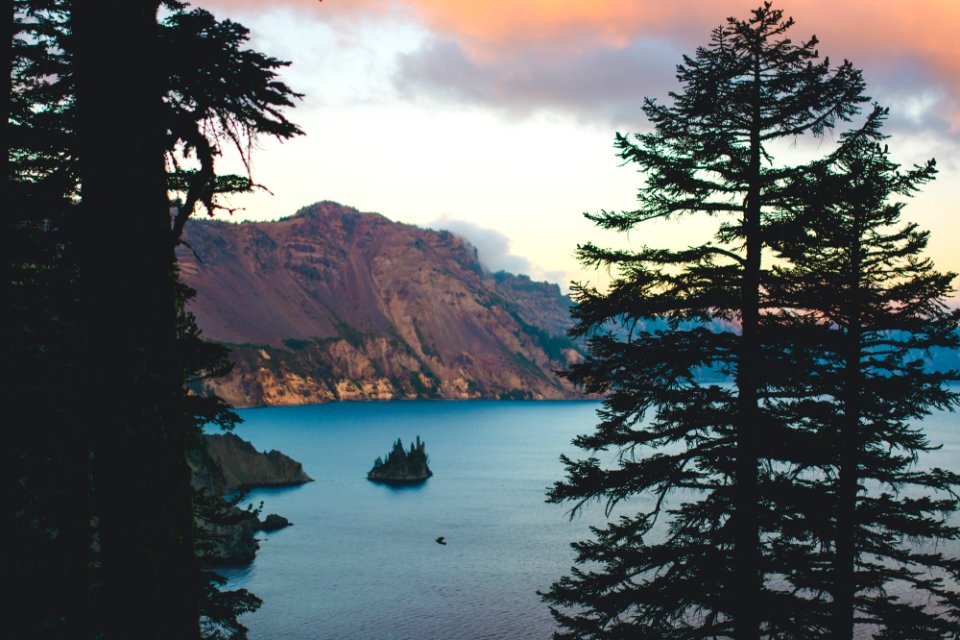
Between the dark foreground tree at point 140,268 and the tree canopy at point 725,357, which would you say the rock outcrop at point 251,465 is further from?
the dark foreground tree at point 140,268

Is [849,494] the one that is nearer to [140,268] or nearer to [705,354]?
[705,354]

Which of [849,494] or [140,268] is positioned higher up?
[140,268]

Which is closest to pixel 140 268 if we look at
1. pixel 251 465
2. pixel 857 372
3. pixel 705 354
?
pixel 705 354

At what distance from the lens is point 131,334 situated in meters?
6.04

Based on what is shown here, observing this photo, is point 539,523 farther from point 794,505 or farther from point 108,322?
point 108,322

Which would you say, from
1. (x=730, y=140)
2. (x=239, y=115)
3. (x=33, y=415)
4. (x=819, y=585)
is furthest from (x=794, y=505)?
(x=33, y=415)

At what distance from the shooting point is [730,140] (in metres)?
13.9

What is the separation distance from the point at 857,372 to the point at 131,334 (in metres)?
16.2

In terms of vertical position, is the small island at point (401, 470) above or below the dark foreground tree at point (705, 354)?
below

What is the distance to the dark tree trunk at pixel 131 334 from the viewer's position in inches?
233

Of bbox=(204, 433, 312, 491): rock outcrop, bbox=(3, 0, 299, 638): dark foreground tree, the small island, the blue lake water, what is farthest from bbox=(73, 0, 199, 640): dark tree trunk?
the small island

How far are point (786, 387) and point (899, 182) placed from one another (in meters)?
5.79

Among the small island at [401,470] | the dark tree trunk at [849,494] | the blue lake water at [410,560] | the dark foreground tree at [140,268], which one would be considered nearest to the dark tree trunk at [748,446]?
the dark tree trunk at [849,494]

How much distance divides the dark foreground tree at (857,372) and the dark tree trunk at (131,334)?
10132 mm
